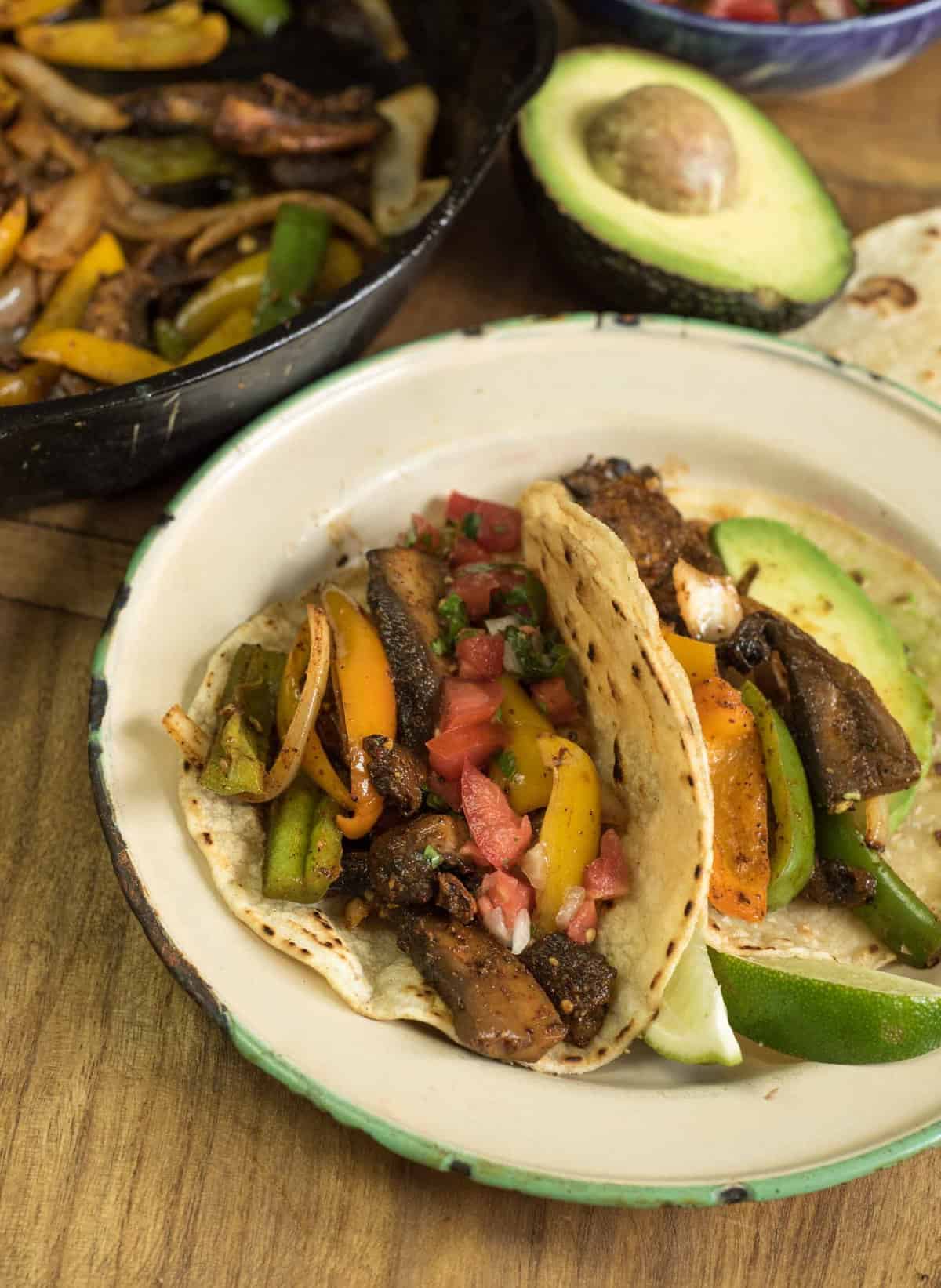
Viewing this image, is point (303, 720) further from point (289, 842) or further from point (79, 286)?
point (79, 286)

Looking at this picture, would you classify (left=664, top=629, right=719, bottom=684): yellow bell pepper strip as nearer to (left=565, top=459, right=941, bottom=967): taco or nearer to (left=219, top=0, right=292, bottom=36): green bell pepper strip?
(left=565, top=459, right=941, bottom=967): taco

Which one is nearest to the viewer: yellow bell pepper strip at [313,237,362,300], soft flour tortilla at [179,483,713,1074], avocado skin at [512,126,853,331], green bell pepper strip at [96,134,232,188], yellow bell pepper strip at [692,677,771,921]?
soft flour tortilla at [179,483,713,1074]

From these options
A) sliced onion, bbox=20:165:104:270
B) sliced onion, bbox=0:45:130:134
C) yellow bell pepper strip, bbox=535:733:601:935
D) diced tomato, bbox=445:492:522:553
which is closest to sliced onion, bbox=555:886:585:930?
yellow bell pepper strip, bbox=535:733:601:935

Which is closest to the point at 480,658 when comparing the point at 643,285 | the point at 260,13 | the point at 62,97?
the point at 643,285

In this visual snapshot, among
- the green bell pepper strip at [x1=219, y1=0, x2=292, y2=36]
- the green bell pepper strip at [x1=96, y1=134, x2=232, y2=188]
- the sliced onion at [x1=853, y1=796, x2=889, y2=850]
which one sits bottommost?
the sliced onion at [x1=853, y1=796, x2=889, y2=850]

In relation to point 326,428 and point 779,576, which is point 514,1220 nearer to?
point 779,576

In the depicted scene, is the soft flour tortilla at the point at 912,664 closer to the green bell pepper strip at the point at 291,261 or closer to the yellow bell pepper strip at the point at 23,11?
the green bell pepper strip at the point at 291,261
